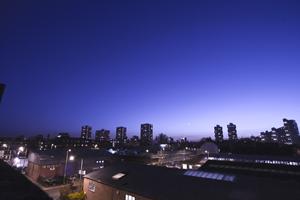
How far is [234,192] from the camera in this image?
54.8 feet

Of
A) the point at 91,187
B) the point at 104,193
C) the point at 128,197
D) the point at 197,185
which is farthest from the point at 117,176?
the point at 197,185

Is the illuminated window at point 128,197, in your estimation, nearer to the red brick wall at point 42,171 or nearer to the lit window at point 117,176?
the lit window at point 117,176

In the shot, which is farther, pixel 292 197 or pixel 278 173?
pixel 278 173

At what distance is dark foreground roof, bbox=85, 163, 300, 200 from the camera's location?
53.7 ft

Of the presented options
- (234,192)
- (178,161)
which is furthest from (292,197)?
(178,161)

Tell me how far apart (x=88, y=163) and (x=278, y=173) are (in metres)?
41.3

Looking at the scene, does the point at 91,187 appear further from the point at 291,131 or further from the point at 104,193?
the point at 291,131

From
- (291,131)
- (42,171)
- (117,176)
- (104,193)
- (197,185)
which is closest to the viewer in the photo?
(197,185)

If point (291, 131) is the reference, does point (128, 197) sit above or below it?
below

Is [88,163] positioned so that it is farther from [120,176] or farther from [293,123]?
[293,123]

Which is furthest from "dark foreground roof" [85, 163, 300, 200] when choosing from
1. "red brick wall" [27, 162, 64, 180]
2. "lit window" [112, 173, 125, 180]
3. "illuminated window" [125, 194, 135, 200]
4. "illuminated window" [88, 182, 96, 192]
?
"red brick wall" [27, 162, 64, 180]

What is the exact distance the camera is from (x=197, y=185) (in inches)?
751

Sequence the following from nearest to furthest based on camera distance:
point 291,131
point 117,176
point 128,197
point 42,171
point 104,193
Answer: point 128,197 < point 104,193 < point 117,176 < point 42,171 < point 291,131

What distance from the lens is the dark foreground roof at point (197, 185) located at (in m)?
16.4
